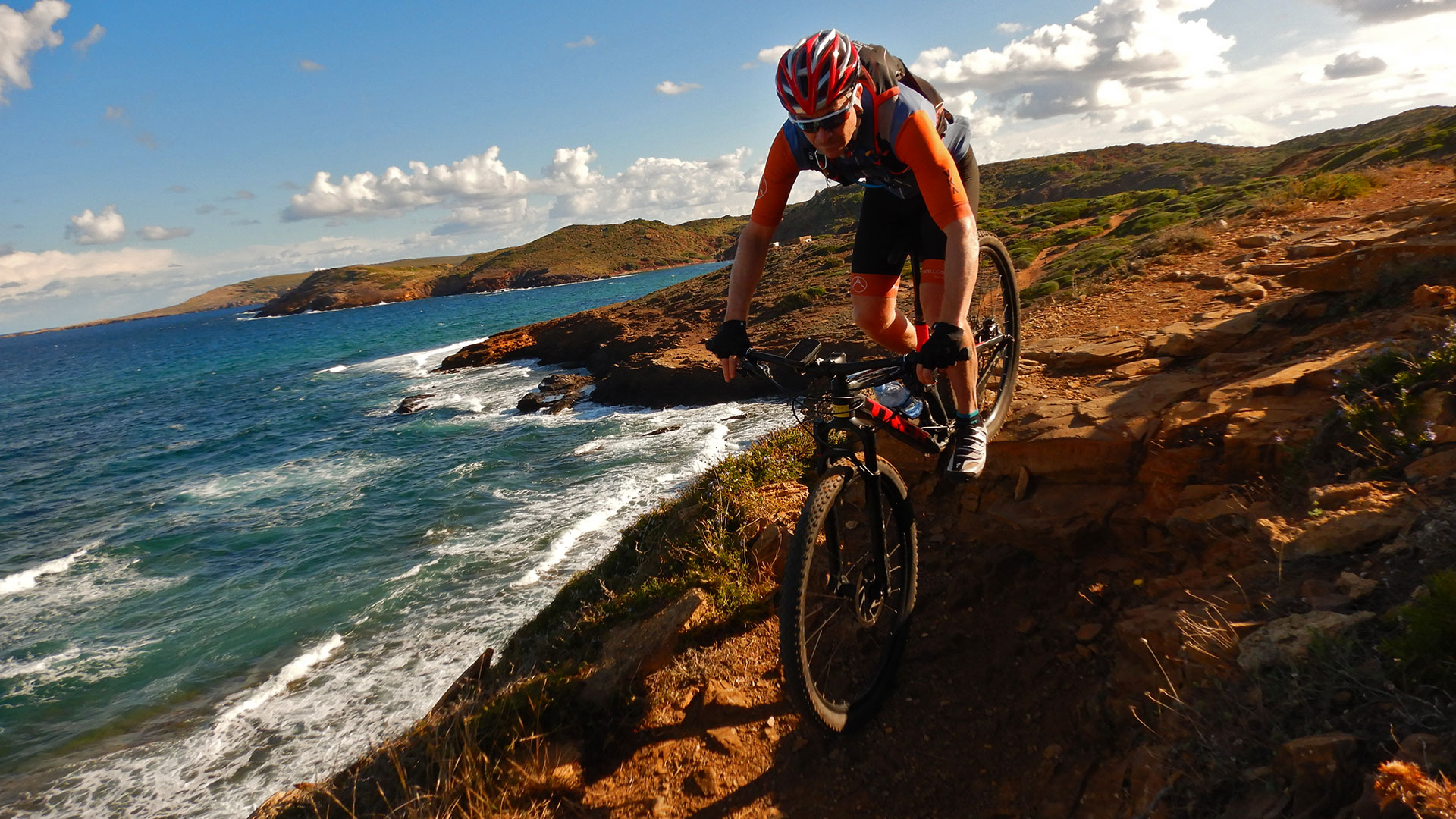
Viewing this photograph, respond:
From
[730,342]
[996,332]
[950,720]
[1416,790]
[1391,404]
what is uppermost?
[730,342]

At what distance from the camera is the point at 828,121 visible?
3.47 m

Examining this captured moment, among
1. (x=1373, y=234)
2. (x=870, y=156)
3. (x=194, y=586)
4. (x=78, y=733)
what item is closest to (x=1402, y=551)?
(x=870, y=156)

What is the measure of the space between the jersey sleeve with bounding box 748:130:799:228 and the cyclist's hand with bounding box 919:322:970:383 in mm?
1230

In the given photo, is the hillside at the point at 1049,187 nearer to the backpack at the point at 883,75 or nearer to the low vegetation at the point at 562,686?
the backpack at the point at 883,75

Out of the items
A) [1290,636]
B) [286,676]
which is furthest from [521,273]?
[1290,636]

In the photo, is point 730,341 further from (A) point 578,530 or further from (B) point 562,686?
(A) point 578,530

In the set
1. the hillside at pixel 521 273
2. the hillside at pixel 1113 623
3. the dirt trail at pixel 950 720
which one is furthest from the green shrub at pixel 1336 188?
the hillside at pixel 521 273

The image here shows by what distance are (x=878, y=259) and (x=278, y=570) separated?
17.3m

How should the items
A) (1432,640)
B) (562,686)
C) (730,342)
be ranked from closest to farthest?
1. (1432,640)
2. (730,342)
3. (562,686)

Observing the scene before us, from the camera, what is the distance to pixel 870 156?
378cm

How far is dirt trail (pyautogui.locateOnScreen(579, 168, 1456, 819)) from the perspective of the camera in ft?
11.4

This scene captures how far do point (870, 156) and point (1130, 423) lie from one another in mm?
2542

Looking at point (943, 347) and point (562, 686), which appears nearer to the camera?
point (943, 347)

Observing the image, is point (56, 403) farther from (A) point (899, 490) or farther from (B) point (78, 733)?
(A) point (899, 490)
